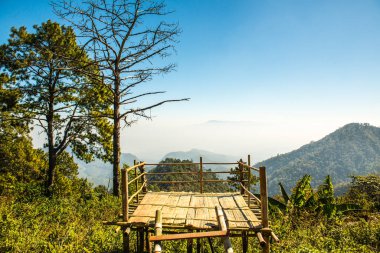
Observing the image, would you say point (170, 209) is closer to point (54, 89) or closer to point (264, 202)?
point (264, 202)

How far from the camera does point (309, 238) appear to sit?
9.05 meters

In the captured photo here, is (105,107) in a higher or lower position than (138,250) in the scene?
higher

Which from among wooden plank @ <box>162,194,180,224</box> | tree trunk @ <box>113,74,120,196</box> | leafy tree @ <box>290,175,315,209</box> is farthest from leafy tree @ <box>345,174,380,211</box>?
tree trunk @ <box>113,74,120,196</box>

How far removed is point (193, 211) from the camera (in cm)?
716

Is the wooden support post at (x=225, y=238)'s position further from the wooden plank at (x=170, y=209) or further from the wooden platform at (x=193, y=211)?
the wooden plank at (x=170, y=209)

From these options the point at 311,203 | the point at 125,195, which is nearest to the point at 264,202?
the point at 125,195

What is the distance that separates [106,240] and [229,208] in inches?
164

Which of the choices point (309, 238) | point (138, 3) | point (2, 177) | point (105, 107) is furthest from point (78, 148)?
point (309, 238)

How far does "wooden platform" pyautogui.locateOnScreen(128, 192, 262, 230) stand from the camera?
616 centimetres

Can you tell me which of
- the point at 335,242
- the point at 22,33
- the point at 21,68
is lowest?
the point at 335,242

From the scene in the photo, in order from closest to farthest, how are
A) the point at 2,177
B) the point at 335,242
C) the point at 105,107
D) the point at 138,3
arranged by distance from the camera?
the point at 335,242 → the point at 138,3 → the point at 105,107 → the point at 2,177

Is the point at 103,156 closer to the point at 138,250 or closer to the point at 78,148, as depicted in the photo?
the point at 78,148

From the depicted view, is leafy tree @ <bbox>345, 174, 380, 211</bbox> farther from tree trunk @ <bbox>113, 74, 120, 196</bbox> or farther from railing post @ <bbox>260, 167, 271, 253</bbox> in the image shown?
tree trunk @ <bbox>113, 74, 120, 196</bbox>

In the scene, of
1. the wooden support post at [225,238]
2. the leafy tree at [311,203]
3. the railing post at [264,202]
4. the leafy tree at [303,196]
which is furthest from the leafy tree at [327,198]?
the wooden support post at [225,238]
